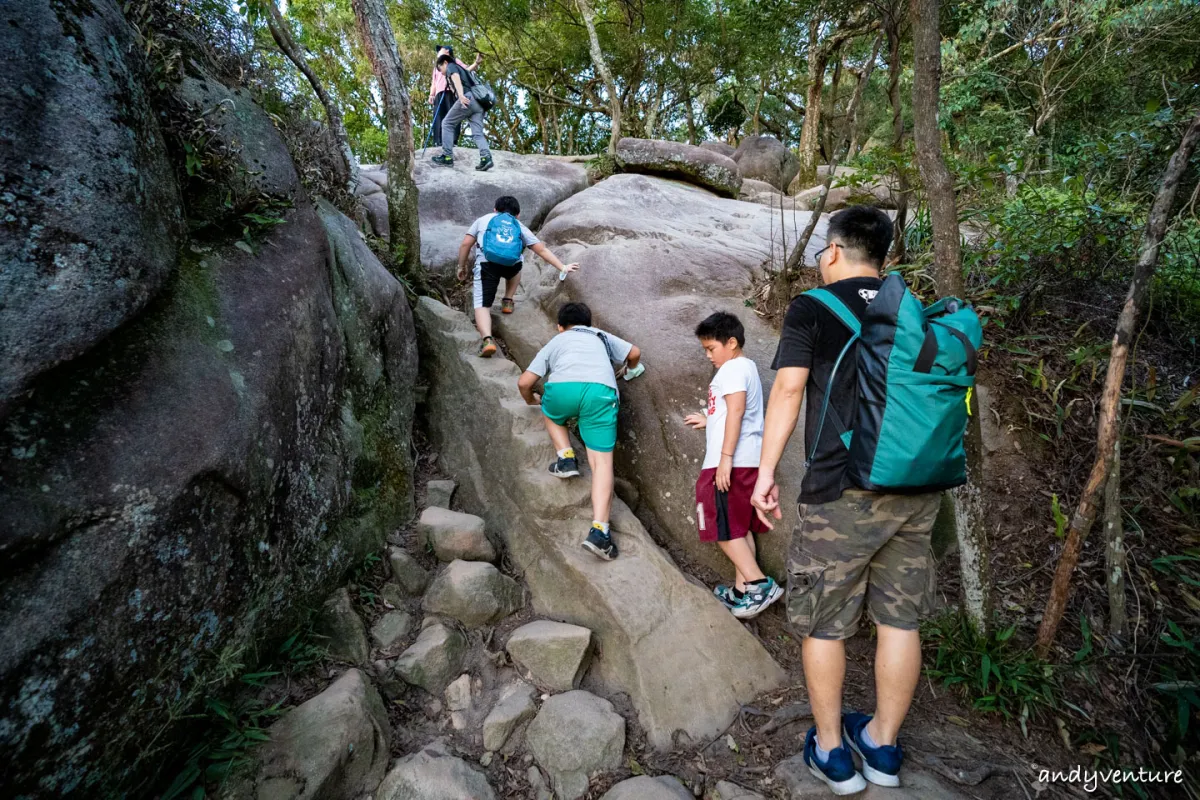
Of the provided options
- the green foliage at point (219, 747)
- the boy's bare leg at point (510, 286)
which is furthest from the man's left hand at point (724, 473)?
the boy's bare leg at point (510, 286)

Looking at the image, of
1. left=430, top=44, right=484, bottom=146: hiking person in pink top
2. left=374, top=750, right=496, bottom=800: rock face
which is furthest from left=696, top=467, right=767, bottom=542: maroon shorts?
left=430, top=44, right=484, bottom=146: hiking person in pink top

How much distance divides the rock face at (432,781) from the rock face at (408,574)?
1048 millimetres

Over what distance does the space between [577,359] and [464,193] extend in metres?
5.64

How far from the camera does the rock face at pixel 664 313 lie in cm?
419

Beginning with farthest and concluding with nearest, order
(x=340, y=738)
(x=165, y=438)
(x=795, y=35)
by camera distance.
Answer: (x=795, y=35), (x=340, y=738), (x=165, y=438)

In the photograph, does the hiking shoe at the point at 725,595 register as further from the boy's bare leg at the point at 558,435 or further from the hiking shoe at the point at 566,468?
the boy's bare leg at the point at 558,435

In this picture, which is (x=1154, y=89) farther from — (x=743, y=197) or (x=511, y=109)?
(x=511, y=109)

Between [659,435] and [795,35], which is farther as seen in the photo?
[795,35]

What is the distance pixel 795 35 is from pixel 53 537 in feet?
45.3

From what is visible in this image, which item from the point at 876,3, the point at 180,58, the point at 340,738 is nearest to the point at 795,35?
the point at 876,3

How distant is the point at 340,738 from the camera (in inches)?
101

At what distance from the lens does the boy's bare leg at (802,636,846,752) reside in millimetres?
2334

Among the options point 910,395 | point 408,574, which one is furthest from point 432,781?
point 910,395

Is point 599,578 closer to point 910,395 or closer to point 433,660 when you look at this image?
point 433,660
